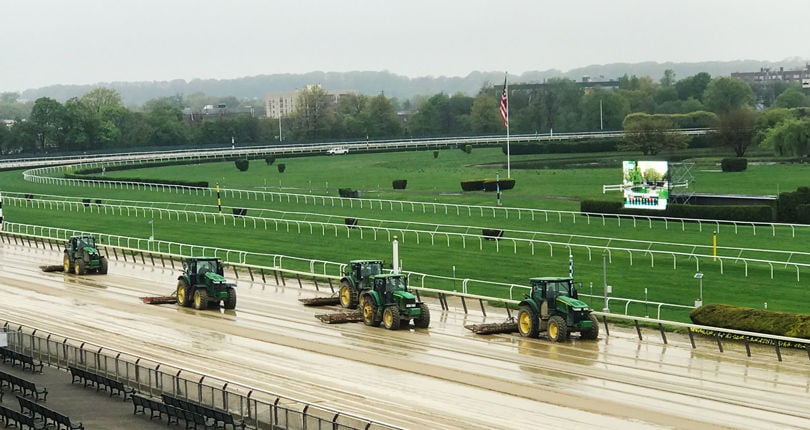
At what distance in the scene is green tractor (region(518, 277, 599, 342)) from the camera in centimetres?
2520

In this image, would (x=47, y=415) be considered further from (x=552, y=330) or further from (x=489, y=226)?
(x=489, y=226)

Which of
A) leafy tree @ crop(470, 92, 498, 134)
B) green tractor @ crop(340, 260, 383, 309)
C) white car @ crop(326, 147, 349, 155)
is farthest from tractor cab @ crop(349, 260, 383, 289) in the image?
leafy tree @ crop(470, 92, 498, 134)

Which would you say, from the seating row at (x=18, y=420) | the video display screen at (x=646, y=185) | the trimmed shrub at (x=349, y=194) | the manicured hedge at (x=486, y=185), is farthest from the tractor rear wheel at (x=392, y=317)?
the manicured hedge at (x=486, y=185)

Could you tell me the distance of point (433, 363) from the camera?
23.6 metres

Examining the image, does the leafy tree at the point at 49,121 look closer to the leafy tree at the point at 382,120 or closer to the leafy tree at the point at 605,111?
the leafy tree at the point at 382,120

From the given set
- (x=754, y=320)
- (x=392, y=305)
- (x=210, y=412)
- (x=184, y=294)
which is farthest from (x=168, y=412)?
(x=184, y=294)

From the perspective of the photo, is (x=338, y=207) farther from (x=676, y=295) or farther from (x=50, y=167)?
(x=50, y=167)

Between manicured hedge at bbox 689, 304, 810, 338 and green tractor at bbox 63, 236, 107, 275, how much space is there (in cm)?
2120

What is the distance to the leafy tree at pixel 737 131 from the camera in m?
94.0

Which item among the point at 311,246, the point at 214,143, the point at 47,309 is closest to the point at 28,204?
the point at 311,246

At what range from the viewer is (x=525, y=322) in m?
26.1

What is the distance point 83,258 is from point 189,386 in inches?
786

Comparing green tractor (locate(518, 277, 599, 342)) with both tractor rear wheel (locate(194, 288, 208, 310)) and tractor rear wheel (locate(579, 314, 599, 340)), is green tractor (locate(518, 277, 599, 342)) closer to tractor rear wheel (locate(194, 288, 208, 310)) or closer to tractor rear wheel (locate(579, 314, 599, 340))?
tractor rear wheel (locate(579, 314, 599, 340))

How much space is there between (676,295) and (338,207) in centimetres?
3156
